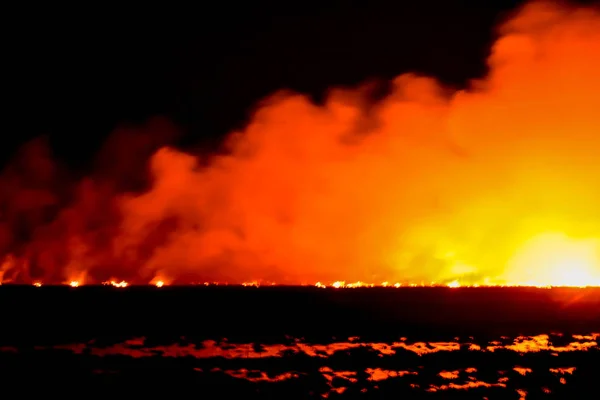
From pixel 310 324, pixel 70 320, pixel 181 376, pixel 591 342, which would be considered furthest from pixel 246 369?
pixel 70 320

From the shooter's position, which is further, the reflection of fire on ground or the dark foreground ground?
the reflection of fire on ground

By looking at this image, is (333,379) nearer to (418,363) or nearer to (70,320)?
(418,363)

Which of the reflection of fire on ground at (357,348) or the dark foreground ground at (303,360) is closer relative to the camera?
the dark foreground ground at (303,360)

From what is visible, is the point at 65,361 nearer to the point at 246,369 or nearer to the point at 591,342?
the point at 246,369

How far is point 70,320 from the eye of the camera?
2443 inches

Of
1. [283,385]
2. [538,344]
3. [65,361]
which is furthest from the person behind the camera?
[538,344]

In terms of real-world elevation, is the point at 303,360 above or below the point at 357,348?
below

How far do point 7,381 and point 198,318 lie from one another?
136ft

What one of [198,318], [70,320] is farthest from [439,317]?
[70,320]

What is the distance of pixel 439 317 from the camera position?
6706 cm

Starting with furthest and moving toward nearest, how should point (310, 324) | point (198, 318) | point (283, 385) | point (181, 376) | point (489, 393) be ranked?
point (198, 318)
point (310, 324)
point (181, 376)
point (283, 385)
point (489, 393)

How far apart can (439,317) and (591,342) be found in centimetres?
2639

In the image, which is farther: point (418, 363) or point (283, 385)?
point (418, 363)

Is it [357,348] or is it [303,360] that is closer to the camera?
[303,360]
